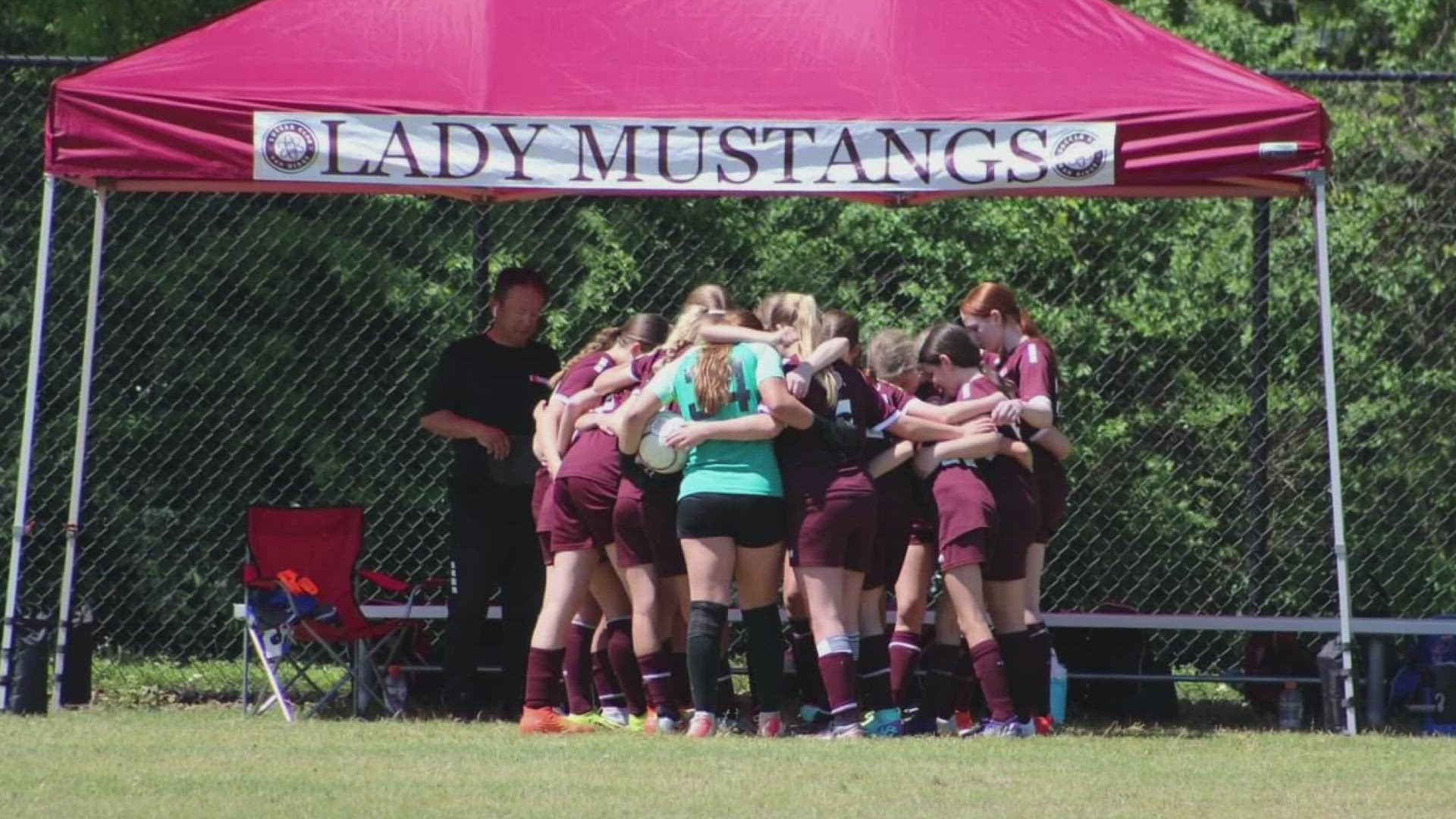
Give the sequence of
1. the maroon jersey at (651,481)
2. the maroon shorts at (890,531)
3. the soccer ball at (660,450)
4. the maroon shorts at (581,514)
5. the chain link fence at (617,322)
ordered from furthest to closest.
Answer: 1. the chain link fence at (617,322)
2. the maroon shorts at (890,531)
3. the maroon shorts at (581,514)
4. the maroon jersey at (651,481)
5. the soccer ball at (660,450)

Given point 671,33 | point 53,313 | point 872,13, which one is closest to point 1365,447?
point 872,13

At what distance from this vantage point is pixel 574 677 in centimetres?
768

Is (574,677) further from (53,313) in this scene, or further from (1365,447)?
(1365,447)

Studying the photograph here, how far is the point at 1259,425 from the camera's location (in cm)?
890

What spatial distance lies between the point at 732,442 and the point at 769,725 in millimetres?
1001

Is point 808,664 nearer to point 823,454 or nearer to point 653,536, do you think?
point 653,536

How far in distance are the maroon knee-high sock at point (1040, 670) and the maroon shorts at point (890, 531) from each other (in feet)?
1.79

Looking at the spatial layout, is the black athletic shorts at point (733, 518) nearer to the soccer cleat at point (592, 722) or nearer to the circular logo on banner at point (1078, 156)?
the soccer cleat at point (592, 722)

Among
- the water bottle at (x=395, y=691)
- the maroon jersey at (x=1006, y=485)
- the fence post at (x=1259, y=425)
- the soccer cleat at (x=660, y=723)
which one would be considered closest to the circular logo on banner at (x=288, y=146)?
the water bottle at (x=395, y=691)

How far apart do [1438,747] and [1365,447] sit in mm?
2634

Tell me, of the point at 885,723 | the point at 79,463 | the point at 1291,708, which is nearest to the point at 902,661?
the point at 885,723

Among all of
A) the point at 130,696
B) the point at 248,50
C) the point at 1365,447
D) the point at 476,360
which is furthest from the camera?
the point at 1365,447

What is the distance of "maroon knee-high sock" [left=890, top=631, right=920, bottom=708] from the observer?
24.4 ft

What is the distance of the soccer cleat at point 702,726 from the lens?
274 inches
